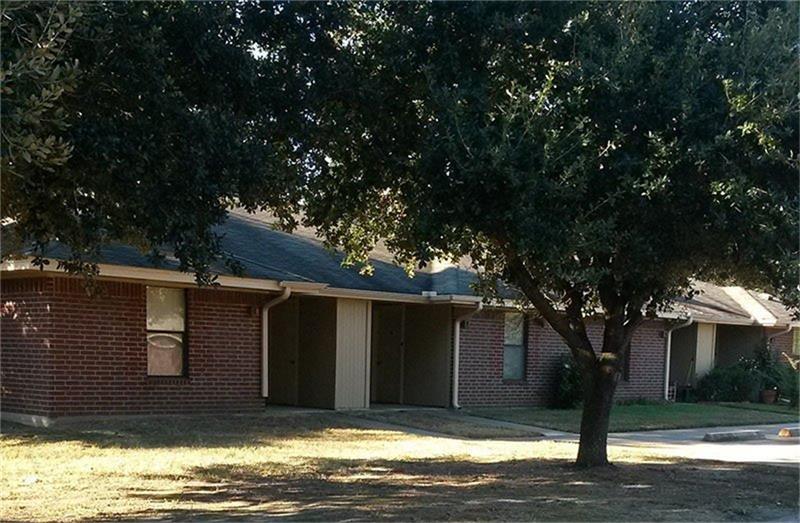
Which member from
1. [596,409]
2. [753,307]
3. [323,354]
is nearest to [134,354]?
[323,354]

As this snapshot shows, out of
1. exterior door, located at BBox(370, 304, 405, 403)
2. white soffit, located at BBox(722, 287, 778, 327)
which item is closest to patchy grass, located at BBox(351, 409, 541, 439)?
exterior door, located at BBox(370, 304, 405, 403)

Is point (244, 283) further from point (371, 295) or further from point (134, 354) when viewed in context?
point (371, 295)

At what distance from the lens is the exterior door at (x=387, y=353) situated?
21.6 m

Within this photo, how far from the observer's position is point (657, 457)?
46.9 feet

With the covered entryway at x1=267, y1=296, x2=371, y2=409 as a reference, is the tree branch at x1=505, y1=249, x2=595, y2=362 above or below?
above

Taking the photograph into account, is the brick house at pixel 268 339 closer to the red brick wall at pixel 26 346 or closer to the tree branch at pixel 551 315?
the red brick wall at pixel 26 346

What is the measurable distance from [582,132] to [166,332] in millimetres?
9184

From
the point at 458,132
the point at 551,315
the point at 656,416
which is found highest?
the point at 458,132

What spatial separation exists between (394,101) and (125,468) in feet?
17.7

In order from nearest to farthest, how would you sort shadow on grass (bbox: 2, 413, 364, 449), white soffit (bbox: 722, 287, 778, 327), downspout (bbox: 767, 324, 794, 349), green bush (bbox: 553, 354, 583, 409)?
shadow on grass (bbox: 2, 413, 364, 449), green bush (bbox: 553, 354, 583, 409), white soffit (bbox: 722, 287, 778, 327), downspout (bbox: 767, 324, 794, 349)

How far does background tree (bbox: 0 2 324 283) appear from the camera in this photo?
7004 millimetres

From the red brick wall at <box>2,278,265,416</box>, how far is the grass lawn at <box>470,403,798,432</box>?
560 cm

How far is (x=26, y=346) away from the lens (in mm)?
15242

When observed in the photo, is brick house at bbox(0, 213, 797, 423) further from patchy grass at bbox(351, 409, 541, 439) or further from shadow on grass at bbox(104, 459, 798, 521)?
shadow on grass at bbox(104, 459, 798, 521)
